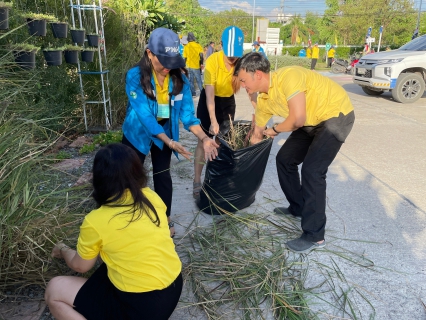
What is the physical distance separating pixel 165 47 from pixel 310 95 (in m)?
1.10

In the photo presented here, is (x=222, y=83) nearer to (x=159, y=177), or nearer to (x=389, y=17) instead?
(x=159, y=177)

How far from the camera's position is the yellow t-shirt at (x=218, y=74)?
150 inches

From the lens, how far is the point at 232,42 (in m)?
3.63

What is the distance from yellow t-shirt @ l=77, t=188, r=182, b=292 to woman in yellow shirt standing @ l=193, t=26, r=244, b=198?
2026mm

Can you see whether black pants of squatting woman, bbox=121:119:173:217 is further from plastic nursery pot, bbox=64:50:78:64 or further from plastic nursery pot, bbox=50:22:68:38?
plastic nursery pot, bbox=64:50:78:64

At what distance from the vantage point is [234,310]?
2.39m

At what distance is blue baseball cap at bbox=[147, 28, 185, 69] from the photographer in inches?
106

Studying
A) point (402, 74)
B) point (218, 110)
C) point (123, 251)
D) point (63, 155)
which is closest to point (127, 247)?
point (123, 251)

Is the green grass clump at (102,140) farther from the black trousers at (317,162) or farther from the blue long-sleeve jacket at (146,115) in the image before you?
the black trousers at (317,162)

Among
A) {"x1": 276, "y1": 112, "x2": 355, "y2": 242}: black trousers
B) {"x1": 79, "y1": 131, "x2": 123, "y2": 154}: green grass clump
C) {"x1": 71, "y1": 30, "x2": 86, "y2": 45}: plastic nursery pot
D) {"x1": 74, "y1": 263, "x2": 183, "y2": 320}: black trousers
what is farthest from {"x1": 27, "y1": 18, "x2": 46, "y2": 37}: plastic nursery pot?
{"x1": 74, "y1": 263, "x2": 183, "y2": 320}: black trousers

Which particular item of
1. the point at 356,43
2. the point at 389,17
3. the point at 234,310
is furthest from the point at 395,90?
the point at 356,43

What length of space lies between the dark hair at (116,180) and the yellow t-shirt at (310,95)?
4.39 ft

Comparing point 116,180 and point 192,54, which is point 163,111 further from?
point 192,54

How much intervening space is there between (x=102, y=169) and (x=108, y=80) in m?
5.07
